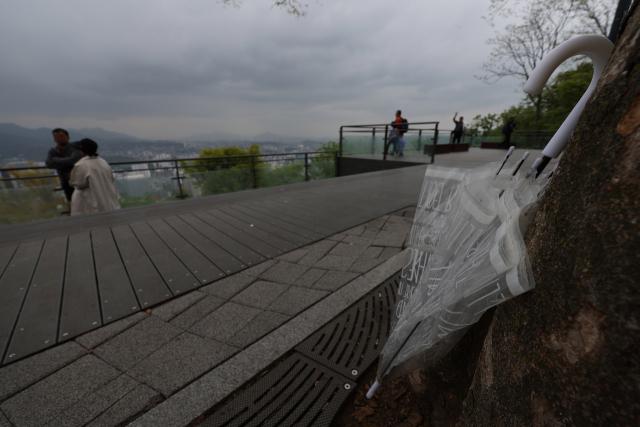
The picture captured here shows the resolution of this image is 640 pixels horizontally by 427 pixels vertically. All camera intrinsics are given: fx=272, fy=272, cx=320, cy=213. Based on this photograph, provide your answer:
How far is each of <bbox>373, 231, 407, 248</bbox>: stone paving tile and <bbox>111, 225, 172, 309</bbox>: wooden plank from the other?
6.88ft

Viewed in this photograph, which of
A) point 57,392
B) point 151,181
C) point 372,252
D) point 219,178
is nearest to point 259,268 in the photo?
point 372,252

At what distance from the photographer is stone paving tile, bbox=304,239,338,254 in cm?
290

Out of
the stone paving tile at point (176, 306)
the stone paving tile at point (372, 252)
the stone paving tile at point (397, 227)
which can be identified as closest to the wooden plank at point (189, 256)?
the stone paving tile at point (176, 306)

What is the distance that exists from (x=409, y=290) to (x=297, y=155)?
8120 mm

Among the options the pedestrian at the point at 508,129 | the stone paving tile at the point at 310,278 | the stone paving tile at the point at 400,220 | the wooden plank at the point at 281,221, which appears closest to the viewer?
the stone paving tile at the point at 310,278

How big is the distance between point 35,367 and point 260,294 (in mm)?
1280

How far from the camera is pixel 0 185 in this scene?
4.23 metres

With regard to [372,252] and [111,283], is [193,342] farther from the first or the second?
[372,252]

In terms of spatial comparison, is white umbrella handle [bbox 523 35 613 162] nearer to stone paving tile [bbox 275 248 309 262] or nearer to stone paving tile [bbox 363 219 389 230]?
stone paving tile [bbox 275 248 309 262]

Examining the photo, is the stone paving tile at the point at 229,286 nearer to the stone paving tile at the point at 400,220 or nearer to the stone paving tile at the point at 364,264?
the stone paving tile at the point at 364,264

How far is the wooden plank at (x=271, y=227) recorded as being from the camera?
10.2 feet

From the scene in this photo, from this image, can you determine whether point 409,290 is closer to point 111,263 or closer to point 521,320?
point 521,320

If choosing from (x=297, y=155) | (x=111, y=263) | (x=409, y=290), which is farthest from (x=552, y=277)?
(x=297, y=155)

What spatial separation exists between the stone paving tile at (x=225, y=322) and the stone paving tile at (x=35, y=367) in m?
0.63
